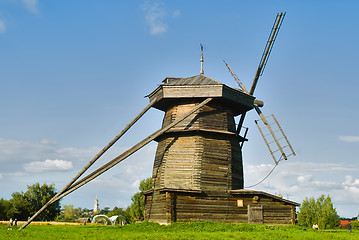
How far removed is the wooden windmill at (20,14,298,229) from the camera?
20.2m

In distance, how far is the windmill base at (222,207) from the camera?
1983 centimetres

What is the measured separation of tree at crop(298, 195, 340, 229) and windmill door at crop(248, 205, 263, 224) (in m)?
23.6

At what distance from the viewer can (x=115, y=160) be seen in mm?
20672

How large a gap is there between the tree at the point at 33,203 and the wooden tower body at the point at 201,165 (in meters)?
28.1

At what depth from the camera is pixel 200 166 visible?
20797 mm

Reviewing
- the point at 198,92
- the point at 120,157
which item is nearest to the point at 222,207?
the point at 120,157

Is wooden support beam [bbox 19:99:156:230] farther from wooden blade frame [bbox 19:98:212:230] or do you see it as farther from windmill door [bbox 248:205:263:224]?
windmill door [bbox 248:205:263:224]

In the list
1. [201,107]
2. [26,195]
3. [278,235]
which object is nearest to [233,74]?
[201,107]

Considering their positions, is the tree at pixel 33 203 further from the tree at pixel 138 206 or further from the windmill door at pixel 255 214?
the windmill door at pixel 255 214

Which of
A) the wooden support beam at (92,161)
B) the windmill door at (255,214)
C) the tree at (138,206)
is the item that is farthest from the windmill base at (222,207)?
the tree at (138,206)

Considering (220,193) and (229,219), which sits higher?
(220,193)

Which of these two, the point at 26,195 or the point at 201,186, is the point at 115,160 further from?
the point at 26,195

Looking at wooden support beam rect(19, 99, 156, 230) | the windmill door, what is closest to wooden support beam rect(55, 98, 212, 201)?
wooden support beam rect(19, 99, 156, 230)

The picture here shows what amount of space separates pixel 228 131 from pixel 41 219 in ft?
115
